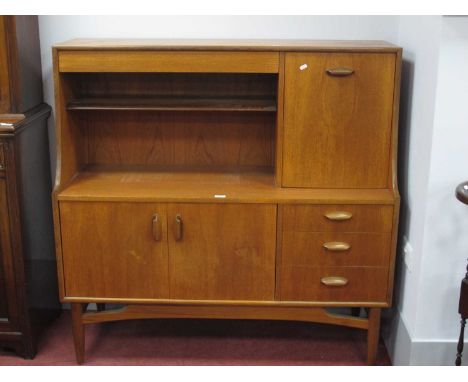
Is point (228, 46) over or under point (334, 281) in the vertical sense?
over

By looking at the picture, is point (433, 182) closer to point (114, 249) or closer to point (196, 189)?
point (196, 189)

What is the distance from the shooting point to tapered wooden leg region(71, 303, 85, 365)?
2.26 metres

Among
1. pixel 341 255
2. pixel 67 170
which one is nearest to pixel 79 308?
pixel 67 170

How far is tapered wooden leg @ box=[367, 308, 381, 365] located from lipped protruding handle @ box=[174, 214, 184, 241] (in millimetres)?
770

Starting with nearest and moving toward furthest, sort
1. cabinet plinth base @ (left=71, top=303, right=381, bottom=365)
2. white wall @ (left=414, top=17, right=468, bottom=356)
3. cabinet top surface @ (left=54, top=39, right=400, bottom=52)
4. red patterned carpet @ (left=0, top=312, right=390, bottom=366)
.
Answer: white wall @ (left=414, top=17, right=468, bottom=356), cabinet top surface @ (left=54, top=39, right=400, bottom=52), cabinet plinth base @ (left=71, top=303, right=381, bottom=365), red patterned carpet @ (left=0, top=312, right=390, bottom=366)

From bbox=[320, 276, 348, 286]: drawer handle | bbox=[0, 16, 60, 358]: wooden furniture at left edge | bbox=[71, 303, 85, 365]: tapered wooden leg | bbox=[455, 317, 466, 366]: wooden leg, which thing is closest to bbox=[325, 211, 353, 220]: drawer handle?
bbox=[320, 276, 348, 286]: drawer handle

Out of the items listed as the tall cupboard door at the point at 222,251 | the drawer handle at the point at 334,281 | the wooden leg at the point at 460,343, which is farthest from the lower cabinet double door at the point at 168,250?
the wooden leg at the point at 460,343

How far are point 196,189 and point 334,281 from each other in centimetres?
60

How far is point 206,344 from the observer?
2.44m

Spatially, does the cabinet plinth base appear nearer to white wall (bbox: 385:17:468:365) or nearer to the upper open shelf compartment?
white wall (bbox: 385:17:468:365)

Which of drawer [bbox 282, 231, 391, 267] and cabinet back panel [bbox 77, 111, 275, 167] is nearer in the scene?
drawer [bbox 282, 231, 391, 267]

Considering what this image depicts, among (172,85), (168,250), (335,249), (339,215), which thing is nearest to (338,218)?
(339,215)

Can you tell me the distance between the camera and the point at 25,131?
2184 mm
